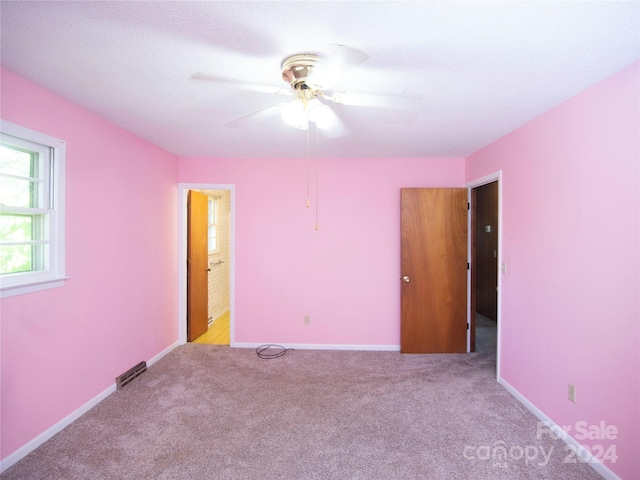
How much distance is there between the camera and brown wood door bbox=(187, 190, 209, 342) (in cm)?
363

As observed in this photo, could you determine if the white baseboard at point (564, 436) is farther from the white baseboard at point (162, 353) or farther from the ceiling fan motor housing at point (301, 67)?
the white baseboard at point (162, 353)

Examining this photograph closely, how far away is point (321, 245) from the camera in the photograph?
3.51 meters

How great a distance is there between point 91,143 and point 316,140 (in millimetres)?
1852

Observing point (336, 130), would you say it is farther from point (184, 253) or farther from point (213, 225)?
point (213, 225)

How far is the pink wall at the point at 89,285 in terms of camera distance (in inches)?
67.9

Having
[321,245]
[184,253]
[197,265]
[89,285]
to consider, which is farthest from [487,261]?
[89,285]

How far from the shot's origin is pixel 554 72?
1.60m

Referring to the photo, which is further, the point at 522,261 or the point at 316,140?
the point at 316,140

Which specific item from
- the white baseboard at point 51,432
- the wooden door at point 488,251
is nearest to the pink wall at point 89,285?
the white baseboard at point 51,432

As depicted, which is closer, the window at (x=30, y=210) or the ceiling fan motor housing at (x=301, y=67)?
the ceiling fan motor housing at (x=301, y=67)

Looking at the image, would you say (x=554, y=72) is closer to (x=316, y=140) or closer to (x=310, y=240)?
(x=316, y=140)

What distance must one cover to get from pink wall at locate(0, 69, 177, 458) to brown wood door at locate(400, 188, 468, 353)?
2.77 metres

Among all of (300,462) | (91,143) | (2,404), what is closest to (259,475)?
(300,462)

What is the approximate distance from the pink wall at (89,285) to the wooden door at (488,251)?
181 inches
